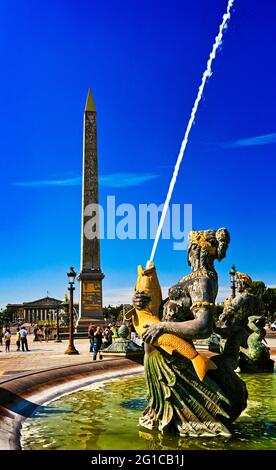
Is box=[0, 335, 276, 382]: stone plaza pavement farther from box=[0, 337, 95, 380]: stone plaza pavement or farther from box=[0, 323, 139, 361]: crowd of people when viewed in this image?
box=[0, 323, 139, 361]: crowd of people

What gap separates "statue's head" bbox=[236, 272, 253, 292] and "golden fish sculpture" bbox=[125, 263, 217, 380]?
12.8 feet

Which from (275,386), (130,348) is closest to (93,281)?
(130,348)

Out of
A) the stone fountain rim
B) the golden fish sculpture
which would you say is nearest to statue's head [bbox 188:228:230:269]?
the golden fish sculpture

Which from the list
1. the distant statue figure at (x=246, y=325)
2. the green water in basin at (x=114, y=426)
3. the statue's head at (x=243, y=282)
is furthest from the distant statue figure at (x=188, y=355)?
the statue's head at (x=243, y=282)

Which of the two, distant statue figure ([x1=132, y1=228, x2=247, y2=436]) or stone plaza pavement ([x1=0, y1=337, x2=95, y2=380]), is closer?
distant statue figure ([x1=132, y1=228, x2=247, y2=436])

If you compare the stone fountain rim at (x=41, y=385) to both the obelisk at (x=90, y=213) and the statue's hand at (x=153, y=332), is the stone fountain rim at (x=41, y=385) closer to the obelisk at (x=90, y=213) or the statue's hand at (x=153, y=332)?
the statue's hand at (x=153, y=332)

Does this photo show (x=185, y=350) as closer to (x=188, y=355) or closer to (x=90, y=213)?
(x=188, y=355)

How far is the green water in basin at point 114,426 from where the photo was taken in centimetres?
478

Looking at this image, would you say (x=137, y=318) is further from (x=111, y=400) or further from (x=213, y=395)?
(x=111, y=400)

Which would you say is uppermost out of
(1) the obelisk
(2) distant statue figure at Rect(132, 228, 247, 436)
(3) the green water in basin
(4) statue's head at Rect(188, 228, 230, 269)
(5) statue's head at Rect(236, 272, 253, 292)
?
(1) the obelisk

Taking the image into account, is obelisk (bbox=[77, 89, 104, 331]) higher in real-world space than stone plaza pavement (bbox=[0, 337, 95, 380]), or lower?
higher

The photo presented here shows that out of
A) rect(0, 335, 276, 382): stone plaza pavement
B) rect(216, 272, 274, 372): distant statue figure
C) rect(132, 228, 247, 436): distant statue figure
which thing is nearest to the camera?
rect(132, 228, 247, 436): distant statue figure

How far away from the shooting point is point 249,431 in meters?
5.30

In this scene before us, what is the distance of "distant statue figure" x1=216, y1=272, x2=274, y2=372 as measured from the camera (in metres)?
5.77
